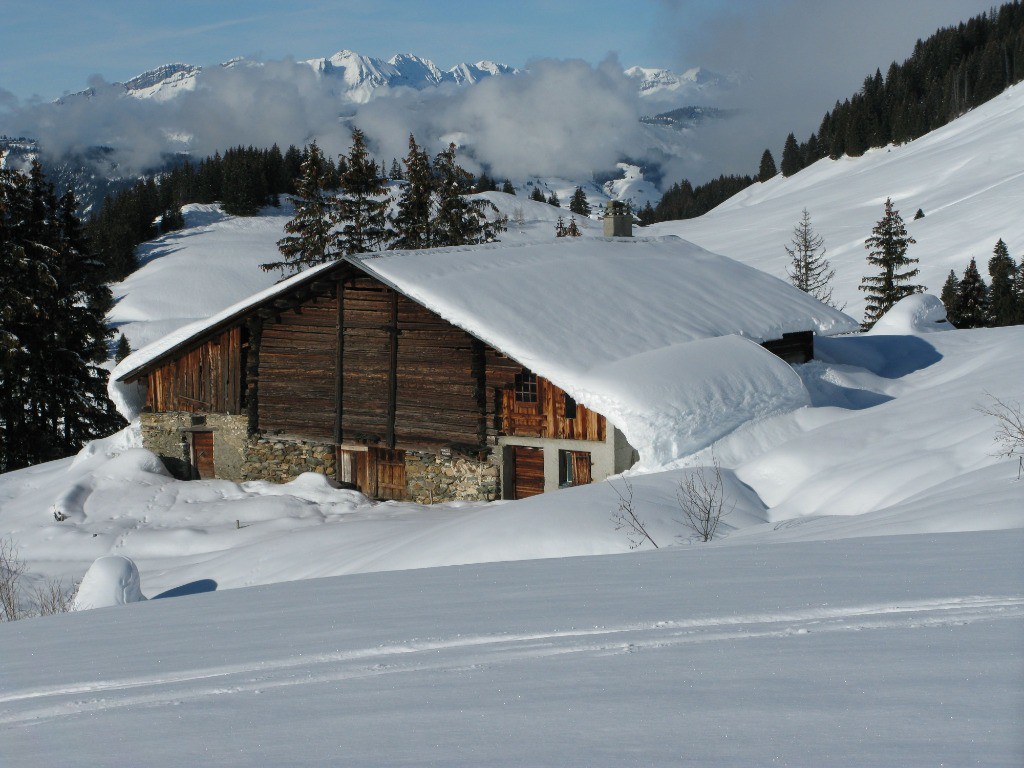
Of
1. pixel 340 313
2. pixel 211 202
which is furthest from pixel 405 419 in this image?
pixel 211 202

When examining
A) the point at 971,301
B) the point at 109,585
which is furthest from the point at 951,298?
the point at 109,585

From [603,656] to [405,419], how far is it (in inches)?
729

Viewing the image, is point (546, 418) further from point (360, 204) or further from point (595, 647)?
point (360, 204)

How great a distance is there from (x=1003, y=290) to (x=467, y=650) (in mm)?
54161

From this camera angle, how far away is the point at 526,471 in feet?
69.6

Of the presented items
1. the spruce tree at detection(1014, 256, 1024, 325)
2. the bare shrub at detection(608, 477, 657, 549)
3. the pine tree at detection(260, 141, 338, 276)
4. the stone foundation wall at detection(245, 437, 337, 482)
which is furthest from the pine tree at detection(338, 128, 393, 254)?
the spruce tree at detection(1014, 256, 1024, 325)

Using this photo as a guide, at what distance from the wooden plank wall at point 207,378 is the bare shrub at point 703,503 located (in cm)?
1349

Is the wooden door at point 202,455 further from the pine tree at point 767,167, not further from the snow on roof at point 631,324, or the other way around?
the pine tree at point 767,167

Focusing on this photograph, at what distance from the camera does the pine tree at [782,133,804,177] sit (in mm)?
131250

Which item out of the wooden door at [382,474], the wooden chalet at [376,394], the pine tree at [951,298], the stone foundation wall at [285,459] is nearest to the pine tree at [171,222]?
the pine tree at [951,298]

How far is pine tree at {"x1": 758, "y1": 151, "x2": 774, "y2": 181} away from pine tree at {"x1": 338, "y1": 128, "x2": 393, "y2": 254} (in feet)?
354

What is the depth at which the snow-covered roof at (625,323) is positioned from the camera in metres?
17.7

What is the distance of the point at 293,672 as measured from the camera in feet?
14.6

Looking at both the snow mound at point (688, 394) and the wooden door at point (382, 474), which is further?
the wooden door at point (382, 474)
